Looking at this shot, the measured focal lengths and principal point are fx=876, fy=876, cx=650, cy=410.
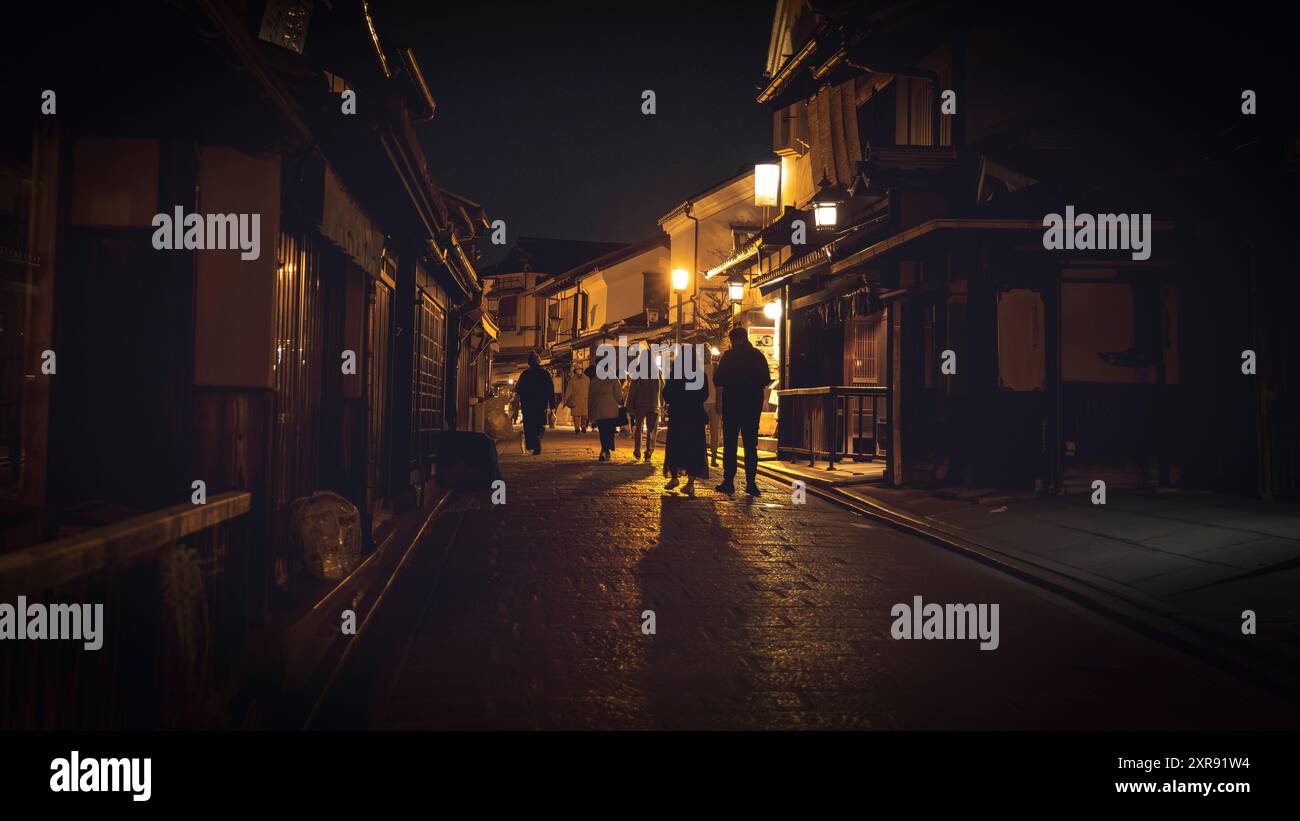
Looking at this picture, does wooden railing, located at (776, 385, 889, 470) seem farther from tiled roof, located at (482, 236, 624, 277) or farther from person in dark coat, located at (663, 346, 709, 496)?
tiled roof, located at (482, 236, 624, 277)

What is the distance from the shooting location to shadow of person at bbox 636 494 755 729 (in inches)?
161

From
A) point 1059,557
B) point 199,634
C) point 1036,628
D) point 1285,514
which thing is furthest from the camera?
point 1285,514

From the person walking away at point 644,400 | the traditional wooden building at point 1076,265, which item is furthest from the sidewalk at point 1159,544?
the person walking away at point 644,400

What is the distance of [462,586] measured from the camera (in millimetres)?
6688

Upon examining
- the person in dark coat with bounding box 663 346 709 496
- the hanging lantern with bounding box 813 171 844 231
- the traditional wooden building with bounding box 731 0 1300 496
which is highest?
the hanging lantern with bounding box 813 171 844 231

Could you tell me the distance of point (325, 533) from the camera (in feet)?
21.6

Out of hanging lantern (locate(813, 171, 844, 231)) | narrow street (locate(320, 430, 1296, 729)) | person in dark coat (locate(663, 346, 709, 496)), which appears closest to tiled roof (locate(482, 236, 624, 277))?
hanging lantern (locate(813, 171, 844, 231))

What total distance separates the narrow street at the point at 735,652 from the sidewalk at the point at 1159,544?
1.67ft

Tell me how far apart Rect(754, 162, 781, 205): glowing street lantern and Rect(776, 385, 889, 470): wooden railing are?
786 cm

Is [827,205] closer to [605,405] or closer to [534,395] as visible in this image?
[605,405]

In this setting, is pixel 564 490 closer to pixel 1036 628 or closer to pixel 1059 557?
pixel 1059 557
